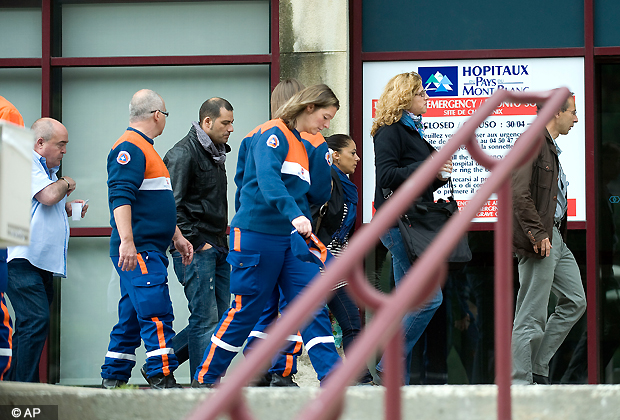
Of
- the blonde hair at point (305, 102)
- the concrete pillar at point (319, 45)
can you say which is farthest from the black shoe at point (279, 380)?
the concrete pillar at point (319, 45)

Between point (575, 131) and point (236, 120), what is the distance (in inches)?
108

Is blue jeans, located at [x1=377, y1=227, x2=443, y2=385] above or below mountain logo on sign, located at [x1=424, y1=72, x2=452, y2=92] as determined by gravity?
below

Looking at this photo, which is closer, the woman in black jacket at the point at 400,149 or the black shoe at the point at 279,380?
the black shoe at the point at 279,380

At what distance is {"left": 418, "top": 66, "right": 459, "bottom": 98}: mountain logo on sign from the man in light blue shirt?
3.05 meters

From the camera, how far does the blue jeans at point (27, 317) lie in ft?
15.0

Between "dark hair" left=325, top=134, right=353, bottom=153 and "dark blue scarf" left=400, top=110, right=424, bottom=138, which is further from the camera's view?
"dark hair" left=325, top=134, right=353, bottom=153

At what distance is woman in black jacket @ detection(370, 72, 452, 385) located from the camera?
16.1 ft

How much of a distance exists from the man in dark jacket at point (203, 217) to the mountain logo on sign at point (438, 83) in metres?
1.82

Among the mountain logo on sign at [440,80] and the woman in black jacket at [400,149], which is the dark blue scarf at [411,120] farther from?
the mountain logo on sign at [440,80]

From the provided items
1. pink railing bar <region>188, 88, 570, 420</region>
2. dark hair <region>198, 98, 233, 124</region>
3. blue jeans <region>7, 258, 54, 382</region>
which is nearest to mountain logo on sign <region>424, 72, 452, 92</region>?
dark hair <region>198, 98, 233, 124</region>

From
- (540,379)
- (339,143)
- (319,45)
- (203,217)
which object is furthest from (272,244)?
(319,45)

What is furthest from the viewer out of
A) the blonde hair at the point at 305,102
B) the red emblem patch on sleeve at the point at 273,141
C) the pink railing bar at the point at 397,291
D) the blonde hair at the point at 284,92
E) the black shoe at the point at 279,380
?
the blonde hair at the point at 284,92

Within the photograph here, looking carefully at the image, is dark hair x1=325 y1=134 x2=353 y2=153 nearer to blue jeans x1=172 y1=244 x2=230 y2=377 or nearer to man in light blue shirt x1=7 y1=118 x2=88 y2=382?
blue jeans x1=172 y1=244 x2=230 y2=377

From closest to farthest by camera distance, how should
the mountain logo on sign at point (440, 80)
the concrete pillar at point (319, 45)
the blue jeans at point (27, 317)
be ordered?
the blue jeans at point (27, 317), the concrete pillar at point (319, 45), the mountain logo on sign at point (440, 80)
